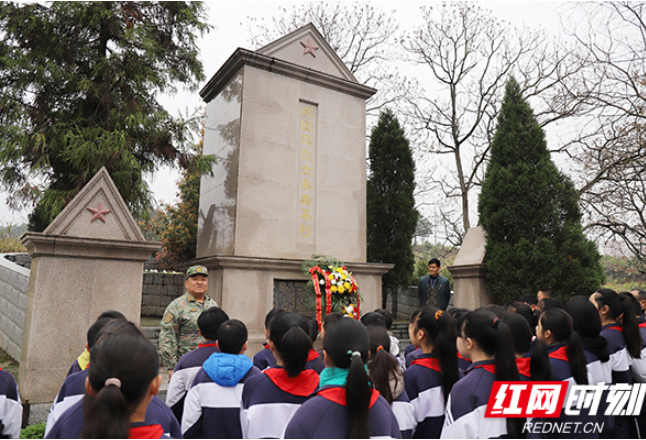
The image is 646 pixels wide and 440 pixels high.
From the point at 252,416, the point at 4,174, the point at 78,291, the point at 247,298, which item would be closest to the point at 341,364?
the point at 252,416

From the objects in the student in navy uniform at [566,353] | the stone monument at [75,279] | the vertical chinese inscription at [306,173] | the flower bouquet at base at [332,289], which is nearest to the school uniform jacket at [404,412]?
the student in navy uniform at [566,353]

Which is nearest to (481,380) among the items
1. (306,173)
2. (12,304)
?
(306,173)

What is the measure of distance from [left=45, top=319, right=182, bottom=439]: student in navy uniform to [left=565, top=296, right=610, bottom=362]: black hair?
3050 mm

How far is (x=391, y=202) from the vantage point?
48.9 feet

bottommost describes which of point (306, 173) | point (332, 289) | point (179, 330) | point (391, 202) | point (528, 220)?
point (179, 330)

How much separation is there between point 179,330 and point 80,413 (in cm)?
325

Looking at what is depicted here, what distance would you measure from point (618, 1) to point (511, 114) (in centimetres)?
277

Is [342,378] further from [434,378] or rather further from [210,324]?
[210,324]

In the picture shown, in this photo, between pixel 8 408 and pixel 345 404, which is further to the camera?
pixel 8 408

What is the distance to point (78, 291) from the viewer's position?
19.2 feet

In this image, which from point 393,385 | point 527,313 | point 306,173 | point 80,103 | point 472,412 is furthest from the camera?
point 80,103

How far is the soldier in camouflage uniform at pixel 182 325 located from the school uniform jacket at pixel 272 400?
2.37 metres

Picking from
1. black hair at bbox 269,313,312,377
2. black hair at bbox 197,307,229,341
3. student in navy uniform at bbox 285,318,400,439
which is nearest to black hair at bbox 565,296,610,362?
student in navy uniform at bbox 285,318,400,439

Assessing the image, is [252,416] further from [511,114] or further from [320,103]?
[511,114]
